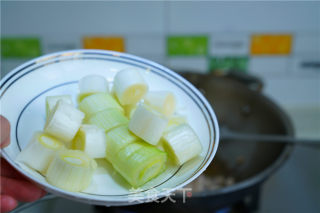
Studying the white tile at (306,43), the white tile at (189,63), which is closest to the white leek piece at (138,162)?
the white tile at (189,63)

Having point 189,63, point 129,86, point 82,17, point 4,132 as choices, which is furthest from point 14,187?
point 189,63

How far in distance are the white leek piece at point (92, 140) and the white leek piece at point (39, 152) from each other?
38mm

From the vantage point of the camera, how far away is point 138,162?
48cm

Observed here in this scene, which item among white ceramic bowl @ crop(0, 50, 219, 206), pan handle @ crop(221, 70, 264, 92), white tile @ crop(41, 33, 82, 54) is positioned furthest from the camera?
white tile @ crop(41, 33, 82, 54)

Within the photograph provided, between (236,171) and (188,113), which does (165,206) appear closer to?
(188,113)

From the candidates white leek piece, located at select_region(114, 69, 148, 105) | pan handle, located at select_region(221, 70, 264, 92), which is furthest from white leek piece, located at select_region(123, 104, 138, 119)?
pan handle, located at select_region(221, 70, 264, 92)

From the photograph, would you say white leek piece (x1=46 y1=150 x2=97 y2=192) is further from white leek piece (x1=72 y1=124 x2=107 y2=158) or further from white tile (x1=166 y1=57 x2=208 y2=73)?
white tile (x1=166 y1=57 x2=208 y2=73)

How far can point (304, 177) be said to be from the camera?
1.14 metres

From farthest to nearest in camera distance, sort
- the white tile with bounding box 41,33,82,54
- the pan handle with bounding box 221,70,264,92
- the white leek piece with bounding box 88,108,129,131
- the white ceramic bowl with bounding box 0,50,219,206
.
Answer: the white tile with bounding box 41,33,82,54 < the pan handle with bounding box 221,70,264,92 < the white leek piece with bounding box 88,108,129,131 < the white ceramic bowl with bounding box 0,50,219,206

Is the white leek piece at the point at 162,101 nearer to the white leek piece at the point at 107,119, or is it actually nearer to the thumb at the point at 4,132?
the white leek piece at the point at 107,119

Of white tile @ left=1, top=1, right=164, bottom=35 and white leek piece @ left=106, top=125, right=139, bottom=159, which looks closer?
white leek piece @ left=106, top=125, right=139, bottom=159

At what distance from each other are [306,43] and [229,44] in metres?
0.29

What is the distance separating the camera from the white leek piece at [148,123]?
50cm

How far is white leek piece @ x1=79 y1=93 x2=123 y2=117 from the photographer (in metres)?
0.56
